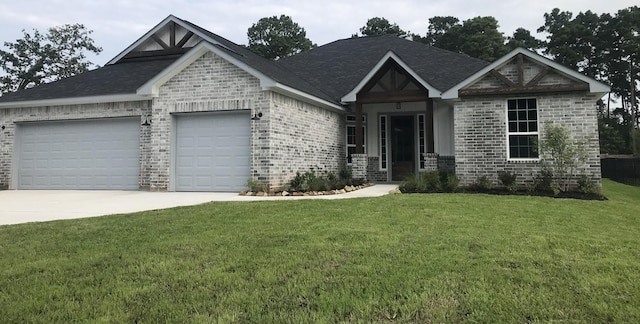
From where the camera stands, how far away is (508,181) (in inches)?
435

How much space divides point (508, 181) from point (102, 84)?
13613 millimetres

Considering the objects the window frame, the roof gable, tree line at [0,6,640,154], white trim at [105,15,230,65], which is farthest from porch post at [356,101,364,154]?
tree line at [0,6,640,154]

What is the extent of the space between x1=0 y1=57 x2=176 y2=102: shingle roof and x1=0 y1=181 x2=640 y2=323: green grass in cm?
844

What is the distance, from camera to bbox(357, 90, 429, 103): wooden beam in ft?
44.3

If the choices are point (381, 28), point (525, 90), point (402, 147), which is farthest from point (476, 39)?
point (525, 90)

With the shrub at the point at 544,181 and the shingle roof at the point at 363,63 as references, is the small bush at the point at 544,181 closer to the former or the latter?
the shrub at the point at 544,181

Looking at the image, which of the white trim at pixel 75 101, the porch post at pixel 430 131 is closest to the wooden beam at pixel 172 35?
the white trim at pixel 75 101

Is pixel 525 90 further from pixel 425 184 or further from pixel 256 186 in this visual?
pixel 256 186

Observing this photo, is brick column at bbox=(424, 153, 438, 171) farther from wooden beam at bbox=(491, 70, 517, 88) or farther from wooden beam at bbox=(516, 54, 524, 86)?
wooden beam at bbox=(516, 54, 524, 86)

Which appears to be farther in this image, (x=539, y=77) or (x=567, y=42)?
(x=567, y=42)

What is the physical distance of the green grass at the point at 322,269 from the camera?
283 centimetres

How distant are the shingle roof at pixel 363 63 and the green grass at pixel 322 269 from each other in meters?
9.96

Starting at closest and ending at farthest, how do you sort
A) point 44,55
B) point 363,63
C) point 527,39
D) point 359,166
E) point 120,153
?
point 120,153 → point 359,166 → point 363,63 → point 44,55 → point 527,39

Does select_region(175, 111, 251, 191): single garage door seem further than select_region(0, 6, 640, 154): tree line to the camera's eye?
No
